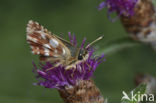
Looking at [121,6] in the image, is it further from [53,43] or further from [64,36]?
[64,36]

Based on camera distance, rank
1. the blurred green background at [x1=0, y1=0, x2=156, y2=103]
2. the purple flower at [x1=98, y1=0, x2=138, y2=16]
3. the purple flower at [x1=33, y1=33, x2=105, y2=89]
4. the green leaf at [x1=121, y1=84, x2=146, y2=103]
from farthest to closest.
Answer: the blurred green background at [x1=0, y1=0, x2=156, y2=103] → the purple flower at [x1=98, y1=0, x2=138, y2=16] → the purple flower at [x1=33, y1=33, x2=105, y2=89] → the green leaf at [x1=121, y1=84, x2=146, y2=103]

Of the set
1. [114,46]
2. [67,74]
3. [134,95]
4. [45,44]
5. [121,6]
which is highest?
[121,6]

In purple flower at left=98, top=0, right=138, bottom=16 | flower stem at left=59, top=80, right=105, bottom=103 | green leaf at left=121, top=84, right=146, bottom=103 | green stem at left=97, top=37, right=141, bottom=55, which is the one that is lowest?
green leaf at left=121, top=84, right=146, bottom=103

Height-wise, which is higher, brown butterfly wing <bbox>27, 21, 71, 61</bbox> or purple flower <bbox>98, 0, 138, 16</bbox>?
purple flower <bbox>98, 0, 138, 16</bbox>

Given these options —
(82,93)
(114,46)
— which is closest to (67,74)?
(82,93)

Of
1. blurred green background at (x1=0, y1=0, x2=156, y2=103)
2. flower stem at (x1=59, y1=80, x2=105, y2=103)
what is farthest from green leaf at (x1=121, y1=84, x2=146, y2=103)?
blurred green background at (x1=0, y1=0, x2=156, y2=103)

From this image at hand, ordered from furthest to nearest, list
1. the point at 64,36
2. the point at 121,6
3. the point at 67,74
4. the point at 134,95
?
1. the point at 64,36
2. the point at 121,6
3. the point at 67,74
4. the point at 134,95

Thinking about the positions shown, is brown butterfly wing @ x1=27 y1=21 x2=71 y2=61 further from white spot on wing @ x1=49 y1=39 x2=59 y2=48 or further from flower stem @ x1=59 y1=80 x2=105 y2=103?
flower stem @ x1=59 y1=80 x2=105 y2=103
